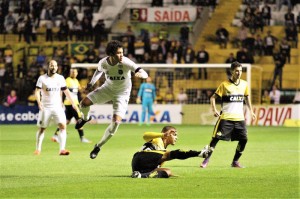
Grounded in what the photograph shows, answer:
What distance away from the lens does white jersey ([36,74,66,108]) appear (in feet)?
64.6

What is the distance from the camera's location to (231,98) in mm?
16969

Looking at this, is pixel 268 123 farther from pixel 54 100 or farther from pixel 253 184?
pixel 253 184

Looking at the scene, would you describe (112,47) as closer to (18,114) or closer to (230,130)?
(230,130)

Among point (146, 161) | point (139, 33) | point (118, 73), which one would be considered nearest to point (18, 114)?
point (139, 33)

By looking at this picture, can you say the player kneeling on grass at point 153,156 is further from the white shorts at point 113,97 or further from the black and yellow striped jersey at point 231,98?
the black and yellow striped jersey at point 231,98

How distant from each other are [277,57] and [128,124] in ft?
26.8

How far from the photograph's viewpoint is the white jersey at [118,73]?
1564 centimetres

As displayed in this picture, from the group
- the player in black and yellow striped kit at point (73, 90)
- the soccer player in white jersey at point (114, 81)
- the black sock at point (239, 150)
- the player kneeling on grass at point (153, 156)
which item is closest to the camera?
the player kneeling on grass at point (153, 156)

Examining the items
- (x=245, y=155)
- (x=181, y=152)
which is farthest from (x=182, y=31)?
(x=181, y=152)

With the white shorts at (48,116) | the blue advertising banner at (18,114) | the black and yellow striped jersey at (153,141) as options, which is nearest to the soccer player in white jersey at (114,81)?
the black and yellow striped jersey at (153,141)

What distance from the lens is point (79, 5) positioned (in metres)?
47.4

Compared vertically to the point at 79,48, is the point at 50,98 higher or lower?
higher

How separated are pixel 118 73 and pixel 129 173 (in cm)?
186

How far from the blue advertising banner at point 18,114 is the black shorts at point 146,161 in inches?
915
